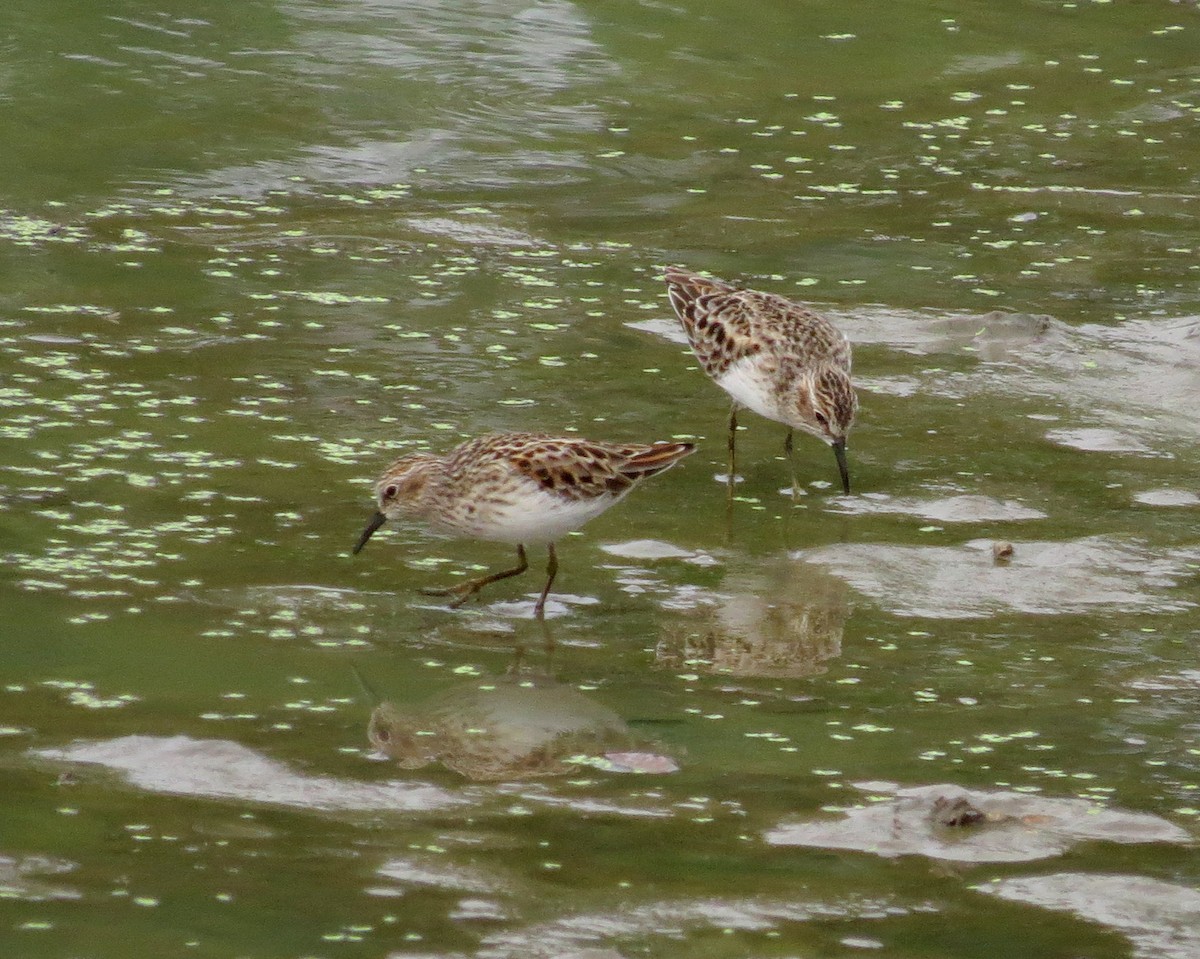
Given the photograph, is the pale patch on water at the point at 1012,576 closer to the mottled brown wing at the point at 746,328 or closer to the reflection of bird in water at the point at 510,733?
the mottled brown wing at the point at 746,328

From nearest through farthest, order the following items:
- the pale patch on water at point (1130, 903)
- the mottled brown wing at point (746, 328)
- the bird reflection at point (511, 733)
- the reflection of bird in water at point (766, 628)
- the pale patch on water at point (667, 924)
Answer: the pale patch on water at point (667, 924) → the pale patch on water at point (1130, 903) → the bird reflection at point (511, 733) → the reflection of bird in water at point (766, 628) → the mottled brown wing at point (746, 328)

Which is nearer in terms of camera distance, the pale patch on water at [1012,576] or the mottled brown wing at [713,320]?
the pale patch on water at [1012,576]

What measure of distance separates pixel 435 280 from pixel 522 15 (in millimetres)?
5834

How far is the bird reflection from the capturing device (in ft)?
23.4

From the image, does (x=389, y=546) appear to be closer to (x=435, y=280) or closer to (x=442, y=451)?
(x=442, y=451)

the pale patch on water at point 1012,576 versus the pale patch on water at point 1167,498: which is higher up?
the pale patch on water at point 1167,498

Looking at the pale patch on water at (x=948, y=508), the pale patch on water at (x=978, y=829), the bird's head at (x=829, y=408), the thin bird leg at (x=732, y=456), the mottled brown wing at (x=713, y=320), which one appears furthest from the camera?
the mottled brown wing at (x=713, y=320)

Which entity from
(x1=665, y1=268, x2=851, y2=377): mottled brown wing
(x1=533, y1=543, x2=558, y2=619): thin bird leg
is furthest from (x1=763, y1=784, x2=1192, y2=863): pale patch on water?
(x1=665, y1=268, x2=851, y2=377): mottled brown wing

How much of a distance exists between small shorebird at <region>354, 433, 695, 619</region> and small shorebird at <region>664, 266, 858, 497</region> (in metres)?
1.47

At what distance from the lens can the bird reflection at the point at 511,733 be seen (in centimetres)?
712

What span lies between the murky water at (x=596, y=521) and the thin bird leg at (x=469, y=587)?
0.09 meters

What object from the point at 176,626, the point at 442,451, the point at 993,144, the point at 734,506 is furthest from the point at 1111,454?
the point at 993,144

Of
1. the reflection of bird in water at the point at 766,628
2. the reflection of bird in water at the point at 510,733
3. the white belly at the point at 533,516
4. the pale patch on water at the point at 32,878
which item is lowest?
the pale patch on water at the point at 32,878

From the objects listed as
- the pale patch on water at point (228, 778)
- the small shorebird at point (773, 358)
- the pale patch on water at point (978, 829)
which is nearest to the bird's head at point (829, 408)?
the small shorebird at point (773, 358)
